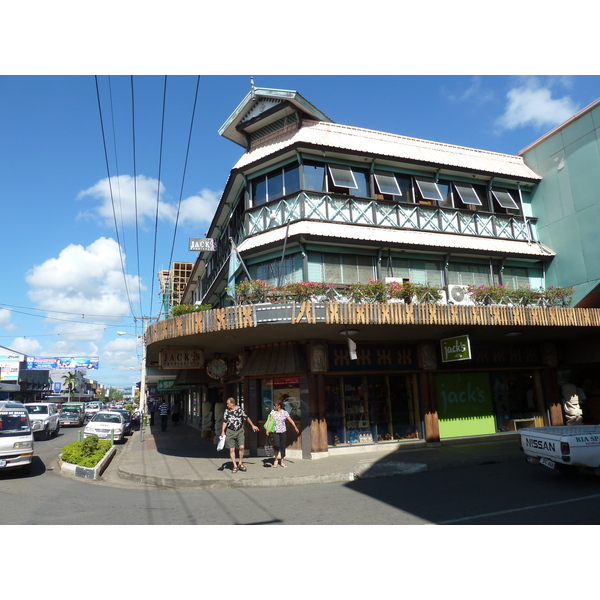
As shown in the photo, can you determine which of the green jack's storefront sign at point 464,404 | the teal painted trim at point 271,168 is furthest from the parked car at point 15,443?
the green jack's storefront sign at point 464,404

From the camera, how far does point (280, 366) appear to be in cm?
1370

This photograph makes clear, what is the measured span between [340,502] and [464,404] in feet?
30.1

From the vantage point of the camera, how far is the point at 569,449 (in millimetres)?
8805

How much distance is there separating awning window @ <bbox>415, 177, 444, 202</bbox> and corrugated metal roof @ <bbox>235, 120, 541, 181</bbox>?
2.20 ft

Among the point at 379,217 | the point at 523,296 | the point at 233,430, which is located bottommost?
the point at 233,430

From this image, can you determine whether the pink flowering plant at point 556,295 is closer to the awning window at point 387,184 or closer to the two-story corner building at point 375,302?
the two-story corner building at point 375,302

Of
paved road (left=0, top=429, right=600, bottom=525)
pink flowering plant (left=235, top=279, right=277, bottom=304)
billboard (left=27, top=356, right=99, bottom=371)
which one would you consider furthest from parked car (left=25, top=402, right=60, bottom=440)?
billboard (left=27, top=356, right=99, bottom=371)

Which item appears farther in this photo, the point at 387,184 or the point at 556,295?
the point at 387,184

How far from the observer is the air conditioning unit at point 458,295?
1510 cm

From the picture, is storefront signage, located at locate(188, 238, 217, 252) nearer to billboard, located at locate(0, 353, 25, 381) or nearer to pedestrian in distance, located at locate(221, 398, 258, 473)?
pedestrian in distance, located at locate(221, 398, 258, 473)

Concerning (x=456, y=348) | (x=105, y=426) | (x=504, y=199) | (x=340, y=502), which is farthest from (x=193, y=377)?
(x=504, y=199)

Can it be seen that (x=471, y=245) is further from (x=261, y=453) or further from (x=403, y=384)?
(x=261, y=453)

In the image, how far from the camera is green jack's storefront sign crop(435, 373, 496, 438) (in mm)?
15594

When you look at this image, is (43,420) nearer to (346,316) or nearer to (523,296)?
(346,316)
